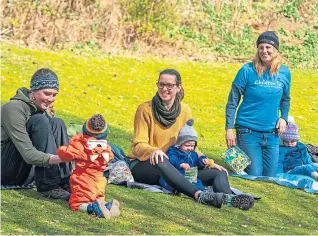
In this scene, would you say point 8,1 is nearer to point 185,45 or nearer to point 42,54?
point 42,54

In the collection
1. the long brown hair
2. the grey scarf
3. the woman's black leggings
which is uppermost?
the long brown hair

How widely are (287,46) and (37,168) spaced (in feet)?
51.2

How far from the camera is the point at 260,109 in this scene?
986cm

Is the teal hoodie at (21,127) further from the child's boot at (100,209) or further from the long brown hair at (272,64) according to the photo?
the long brown hair at (272,64)

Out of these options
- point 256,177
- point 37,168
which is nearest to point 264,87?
point 256,177

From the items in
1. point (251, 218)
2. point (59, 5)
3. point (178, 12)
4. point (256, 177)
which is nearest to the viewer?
point (251, 218)

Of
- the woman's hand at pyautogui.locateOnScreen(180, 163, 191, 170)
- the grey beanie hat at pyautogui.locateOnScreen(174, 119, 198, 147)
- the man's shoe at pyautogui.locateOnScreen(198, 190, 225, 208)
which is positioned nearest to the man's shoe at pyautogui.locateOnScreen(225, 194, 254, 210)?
the man's shoe at pyautogui.locateOnScreen(198, 190, 225, 208)

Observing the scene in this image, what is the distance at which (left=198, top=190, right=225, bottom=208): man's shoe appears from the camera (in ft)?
24.9

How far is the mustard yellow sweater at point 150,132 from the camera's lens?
820cm

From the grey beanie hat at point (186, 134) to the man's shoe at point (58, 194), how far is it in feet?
4.75

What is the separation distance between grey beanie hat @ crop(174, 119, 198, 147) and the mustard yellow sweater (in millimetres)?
218

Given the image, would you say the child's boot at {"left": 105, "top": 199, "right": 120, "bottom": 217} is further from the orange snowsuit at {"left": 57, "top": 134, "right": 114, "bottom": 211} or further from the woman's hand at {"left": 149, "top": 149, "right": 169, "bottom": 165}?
the woman's hand at {"left": 149, "top": 149, "right": 169, "bottom": 165}

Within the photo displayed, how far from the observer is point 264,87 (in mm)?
9805

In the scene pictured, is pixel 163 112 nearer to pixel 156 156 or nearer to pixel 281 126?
pixel 156 156
